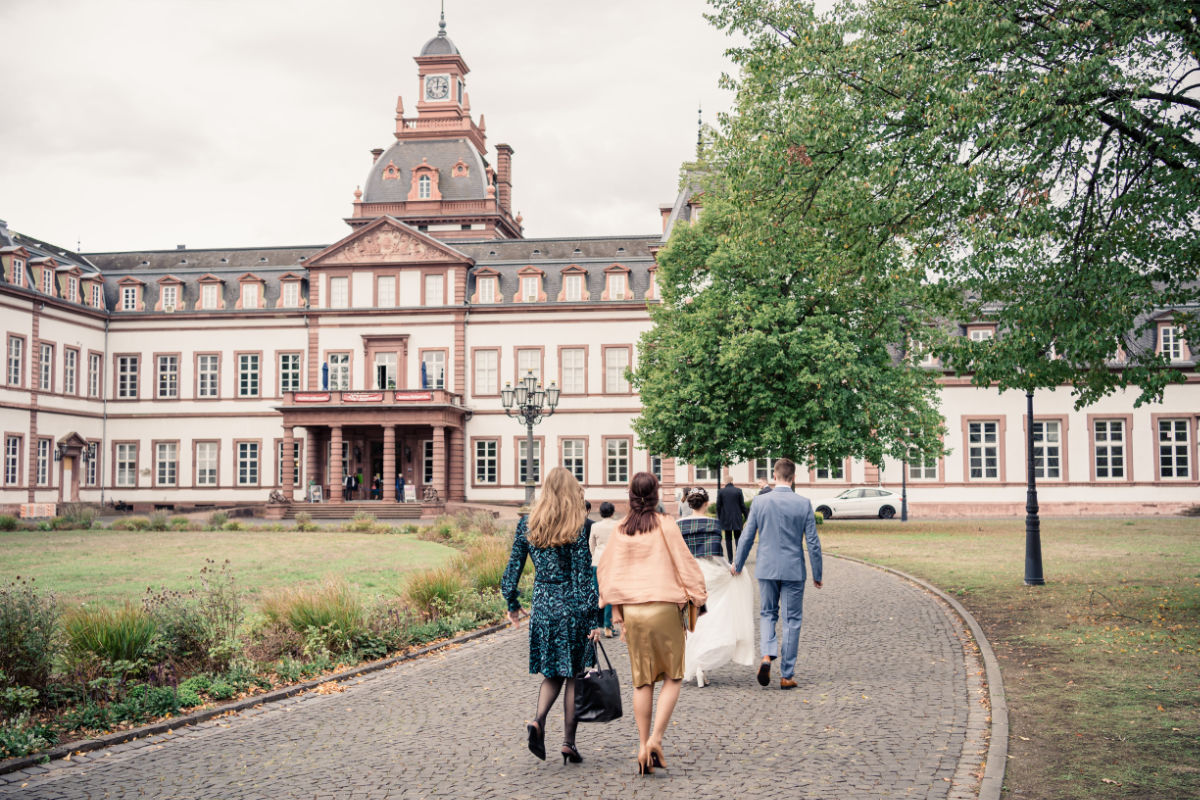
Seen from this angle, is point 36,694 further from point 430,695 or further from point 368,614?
point 368,614

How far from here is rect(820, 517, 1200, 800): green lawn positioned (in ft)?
21.4

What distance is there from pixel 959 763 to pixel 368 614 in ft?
23.5

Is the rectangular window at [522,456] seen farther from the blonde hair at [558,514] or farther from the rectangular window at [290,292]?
the blonde hair at [558,514]

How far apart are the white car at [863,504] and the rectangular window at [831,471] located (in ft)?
3.37

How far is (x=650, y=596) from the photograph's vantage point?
6605 mm

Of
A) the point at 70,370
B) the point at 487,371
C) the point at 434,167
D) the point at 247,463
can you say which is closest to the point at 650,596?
the point at 487,371

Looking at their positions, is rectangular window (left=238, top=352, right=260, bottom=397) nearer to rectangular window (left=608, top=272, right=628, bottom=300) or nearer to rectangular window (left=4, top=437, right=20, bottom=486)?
rectangular window (left=4, top=437, right=20, bottom=486)

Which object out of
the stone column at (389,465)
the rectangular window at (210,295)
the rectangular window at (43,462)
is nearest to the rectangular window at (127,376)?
the rectangular window at (210,295)

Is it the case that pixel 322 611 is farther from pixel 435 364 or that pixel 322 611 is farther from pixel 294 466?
pixel 435 364

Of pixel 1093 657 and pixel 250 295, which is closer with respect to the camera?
pixel 1093 657

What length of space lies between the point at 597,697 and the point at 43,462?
45790 mm

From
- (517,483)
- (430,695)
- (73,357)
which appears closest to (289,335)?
(73,357)

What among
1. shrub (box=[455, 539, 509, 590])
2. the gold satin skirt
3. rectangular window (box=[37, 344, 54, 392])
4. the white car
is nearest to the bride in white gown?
the gold satin skirt

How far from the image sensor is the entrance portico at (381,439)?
44406mm
